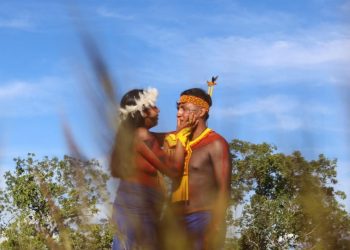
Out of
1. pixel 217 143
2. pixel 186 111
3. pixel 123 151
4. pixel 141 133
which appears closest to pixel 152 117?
pixel 141 133

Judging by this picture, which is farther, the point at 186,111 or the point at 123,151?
the point at 186,111

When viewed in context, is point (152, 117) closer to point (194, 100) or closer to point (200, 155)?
point (194, 100)

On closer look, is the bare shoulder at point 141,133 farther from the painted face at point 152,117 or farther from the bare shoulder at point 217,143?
the bare shoulder at point 217,143

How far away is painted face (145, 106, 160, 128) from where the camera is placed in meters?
1.21

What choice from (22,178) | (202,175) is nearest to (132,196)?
(202,175)

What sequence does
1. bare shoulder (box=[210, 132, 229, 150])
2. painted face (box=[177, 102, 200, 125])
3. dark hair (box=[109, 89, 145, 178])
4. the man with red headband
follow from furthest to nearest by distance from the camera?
bare shoulder (box=[210, 132, 229, 150])
painted face (box=[177, 102, 200, 125])
the man with red headband
dark hair (box=[109, 89, 145, 178])

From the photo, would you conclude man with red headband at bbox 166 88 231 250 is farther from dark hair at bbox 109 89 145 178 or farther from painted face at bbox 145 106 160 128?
dark hair at bbox 109 89 145 178

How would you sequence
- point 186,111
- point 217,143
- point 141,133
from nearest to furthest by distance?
point 141,133 → point 186,111 → point 217,143

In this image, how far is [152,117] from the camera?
1268 mm

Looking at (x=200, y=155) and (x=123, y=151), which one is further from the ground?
(x=200, y=155)

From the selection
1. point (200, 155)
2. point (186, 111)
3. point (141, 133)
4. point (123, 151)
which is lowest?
point (123, 151)

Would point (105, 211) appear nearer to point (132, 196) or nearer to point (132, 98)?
point (132, 196)

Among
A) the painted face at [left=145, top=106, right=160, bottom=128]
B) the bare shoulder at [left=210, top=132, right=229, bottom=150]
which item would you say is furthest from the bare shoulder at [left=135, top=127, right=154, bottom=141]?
the bare shoulder at [left=210, top=132, right=229, bottom=150]

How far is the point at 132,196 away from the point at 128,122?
0.38 ft
